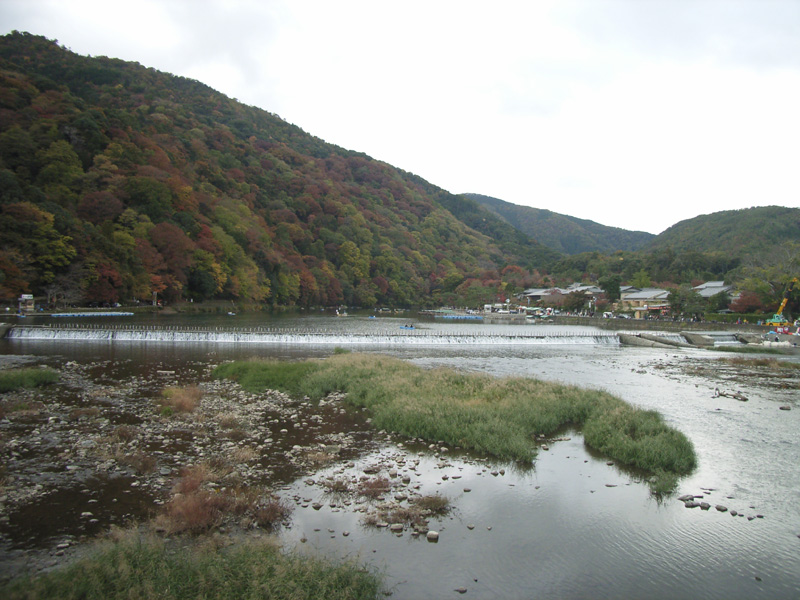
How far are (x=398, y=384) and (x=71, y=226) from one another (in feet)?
147

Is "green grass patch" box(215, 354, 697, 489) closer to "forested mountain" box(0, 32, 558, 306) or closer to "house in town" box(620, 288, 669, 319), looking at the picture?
"forested mountain" box(0, 32, 558, 306)

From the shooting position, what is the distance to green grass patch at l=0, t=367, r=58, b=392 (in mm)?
16219

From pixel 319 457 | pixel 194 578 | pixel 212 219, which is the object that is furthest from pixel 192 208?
pixel 194 578

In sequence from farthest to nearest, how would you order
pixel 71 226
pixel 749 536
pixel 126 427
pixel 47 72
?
pixel 47 72, pixel 71 226, pixel 126 427, pixel 749 536

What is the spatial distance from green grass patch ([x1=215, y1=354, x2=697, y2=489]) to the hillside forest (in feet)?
131

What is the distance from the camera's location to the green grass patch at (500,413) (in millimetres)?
10945

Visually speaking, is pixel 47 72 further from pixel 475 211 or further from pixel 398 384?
pixel 475 211

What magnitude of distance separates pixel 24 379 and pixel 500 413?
16.3 metres

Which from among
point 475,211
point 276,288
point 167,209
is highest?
point 475,211

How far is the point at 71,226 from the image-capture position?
151 ft

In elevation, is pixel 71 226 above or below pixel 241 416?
above

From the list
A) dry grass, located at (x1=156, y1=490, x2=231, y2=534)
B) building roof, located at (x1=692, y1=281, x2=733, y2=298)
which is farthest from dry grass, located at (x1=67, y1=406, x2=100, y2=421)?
building roof, located at (x1=692, y1=281, x2=733, y2=298)

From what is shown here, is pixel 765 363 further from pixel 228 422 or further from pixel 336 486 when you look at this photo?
pixel 228 422

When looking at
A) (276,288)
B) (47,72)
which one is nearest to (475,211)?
(276,288)
